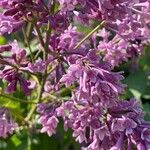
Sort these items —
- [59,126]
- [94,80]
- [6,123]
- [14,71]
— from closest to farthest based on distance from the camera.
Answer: [94,80], [14,71], [6,123], [59,126]

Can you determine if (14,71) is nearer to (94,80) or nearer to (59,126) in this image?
(94,80)

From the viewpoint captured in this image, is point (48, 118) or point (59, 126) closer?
point (48, 118)

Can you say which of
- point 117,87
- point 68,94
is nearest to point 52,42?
point 117,87

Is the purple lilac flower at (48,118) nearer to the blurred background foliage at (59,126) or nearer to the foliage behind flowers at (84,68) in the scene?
the foliage behind flowers at (84,68)

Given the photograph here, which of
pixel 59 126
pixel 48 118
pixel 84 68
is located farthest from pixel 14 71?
pixel 59 126

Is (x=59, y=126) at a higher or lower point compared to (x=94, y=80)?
lower

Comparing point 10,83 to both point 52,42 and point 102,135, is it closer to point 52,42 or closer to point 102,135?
point 52,42

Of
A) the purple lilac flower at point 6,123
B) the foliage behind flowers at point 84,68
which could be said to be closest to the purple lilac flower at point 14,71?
the foliage behind flowers at point 84,68

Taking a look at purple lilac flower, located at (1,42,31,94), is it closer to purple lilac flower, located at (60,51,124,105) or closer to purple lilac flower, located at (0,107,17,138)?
purple lilac flower, located at (0,107,17,138)

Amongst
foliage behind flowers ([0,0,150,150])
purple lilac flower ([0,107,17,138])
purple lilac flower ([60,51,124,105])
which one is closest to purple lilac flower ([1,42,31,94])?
foliage behind flowers ([0,0,150,150])
